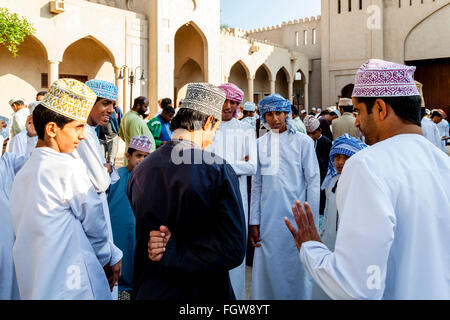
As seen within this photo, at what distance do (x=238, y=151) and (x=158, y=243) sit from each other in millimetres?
1910

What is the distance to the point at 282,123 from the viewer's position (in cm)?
320

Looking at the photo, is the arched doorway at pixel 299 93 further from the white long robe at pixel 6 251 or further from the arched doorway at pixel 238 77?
the white long robe at pixel 6 251

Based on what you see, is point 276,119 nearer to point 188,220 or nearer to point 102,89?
point 102,89

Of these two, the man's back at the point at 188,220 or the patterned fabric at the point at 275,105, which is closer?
the man's back at the point at 188,220

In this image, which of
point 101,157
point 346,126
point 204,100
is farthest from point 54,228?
point 346,126

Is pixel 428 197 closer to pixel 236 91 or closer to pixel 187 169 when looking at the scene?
pixel 187 169

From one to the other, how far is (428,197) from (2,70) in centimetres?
1324

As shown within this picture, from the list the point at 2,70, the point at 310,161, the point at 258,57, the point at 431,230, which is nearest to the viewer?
the point at 431,230

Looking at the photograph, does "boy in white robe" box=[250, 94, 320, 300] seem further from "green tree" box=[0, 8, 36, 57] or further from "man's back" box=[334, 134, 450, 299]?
"green tree" box=[0, 8, 36, 57]

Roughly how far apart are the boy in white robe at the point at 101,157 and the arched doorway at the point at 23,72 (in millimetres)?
10242

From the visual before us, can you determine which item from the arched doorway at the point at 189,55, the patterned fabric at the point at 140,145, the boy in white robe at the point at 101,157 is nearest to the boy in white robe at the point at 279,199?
the patterned fabric at the point at 140,145

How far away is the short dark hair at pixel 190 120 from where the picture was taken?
1623 millimetres

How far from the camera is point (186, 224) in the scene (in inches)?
58.6
